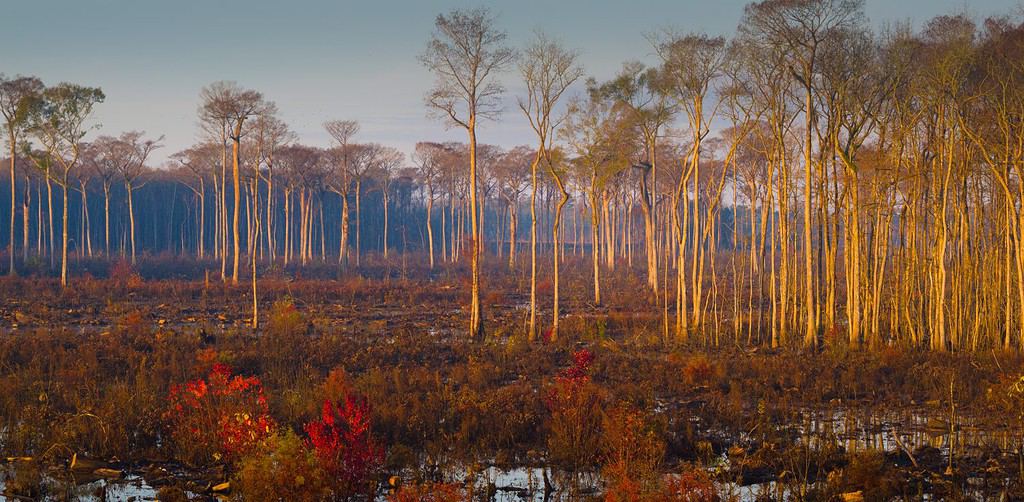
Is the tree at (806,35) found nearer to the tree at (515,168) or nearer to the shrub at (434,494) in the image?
the shrub at (434,494)

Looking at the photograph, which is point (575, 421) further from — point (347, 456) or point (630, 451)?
point (347, 456)

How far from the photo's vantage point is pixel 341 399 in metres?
12.2

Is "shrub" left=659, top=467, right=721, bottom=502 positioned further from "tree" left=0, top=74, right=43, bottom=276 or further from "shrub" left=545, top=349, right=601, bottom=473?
"tree" left=0, top=74, right=43, bottom=276

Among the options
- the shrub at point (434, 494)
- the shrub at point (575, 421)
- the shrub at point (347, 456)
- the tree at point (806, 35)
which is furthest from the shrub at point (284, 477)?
the tree at point (806, 35)

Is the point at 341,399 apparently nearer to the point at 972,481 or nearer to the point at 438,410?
the point at 438,410

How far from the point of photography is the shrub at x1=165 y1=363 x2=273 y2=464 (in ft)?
30.8

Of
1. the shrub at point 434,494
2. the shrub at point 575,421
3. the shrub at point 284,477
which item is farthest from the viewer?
the shrub at point 575,421

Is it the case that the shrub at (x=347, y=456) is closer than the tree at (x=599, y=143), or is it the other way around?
the shrub at (x=347, y=456)

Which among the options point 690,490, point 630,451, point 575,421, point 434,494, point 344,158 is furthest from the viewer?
point 344,158

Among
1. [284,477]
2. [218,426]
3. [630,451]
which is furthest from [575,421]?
[218,426]

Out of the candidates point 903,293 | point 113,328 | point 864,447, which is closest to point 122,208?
point 113,328

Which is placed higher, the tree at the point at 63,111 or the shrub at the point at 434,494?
the tree at the point at 63,111

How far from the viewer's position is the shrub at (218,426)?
938cm

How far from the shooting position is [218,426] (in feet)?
33.2
